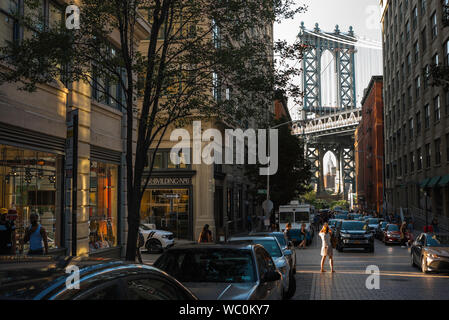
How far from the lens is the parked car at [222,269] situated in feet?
21.9

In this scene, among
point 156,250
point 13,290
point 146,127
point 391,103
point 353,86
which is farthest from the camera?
point 353,86

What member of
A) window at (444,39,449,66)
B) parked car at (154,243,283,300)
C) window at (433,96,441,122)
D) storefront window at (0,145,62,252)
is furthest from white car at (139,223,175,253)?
window at (433,96,441,122)

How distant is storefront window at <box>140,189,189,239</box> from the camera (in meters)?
32.6

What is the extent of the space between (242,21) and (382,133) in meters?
71.0

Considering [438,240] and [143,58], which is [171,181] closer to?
[438,240]

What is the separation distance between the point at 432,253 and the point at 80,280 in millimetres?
15207

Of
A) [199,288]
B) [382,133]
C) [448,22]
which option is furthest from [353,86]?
[199,288]

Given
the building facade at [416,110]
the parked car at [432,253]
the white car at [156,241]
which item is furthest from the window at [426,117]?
the white car at [156,241]

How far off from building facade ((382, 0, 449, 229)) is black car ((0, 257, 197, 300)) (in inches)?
1283

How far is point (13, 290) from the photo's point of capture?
8.47 ft

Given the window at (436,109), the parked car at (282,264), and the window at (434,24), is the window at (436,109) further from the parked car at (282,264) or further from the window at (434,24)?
the parked car at (282,264)
